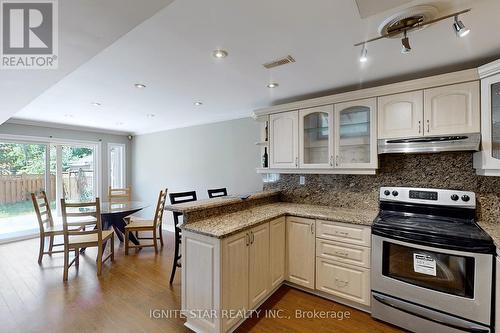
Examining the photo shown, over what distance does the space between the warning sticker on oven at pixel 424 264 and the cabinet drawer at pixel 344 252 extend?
1.22 ft

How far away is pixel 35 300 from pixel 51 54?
251cm

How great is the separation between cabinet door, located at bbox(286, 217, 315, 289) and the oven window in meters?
0.70

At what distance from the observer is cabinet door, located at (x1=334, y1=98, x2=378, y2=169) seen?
2.42 m

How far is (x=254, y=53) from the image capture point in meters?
1.85

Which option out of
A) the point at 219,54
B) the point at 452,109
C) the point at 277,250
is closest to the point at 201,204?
the point at 277,250

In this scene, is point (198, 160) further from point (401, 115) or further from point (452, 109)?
point (452, 109)

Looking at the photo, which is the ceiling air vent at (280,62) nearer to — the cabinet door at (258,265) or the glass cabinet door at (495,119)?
the cabinet door at (258,265)

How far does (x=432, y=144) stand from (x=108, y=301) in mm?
3574

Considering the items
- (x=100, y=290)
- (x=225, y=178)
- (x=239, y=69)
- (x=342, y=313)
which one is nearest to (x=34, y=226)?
(x=100, y=290)

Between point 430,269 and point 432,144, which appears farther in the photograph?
point 432,144

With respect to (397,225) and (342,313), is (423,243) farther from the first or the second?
(342,313)

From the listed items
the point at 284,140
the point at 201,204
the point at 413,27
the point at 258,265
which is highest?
the point at 413,27

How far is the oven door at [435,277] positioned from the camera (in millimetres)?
1653

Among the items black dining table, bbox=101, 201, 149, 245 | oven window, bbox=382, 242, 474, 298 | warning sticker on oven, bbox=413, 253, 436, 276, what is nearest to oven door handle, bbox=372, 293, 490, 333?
oven window, bbox=382, 242, 474, 298
